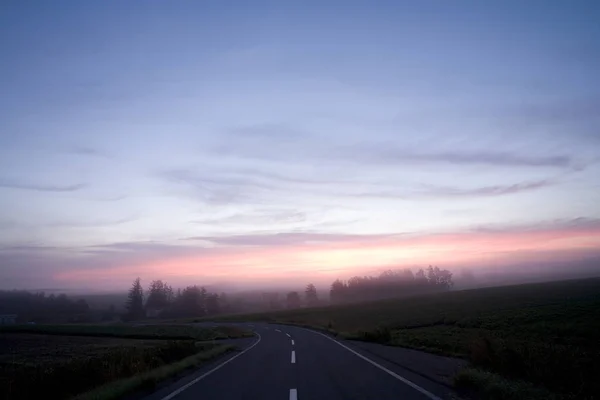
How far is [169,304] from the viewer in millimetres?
153625

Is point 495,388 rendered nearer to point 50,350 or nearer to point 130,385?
point 130,385

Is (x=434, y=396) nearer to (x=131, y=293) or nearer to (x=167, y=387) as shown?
(x=167, y=387)

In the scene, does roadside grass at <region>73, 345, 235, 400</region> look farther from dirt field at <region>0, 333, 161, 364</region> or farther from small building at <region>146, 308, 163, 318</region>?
small building at <region>146, 308, 163, 318</region>

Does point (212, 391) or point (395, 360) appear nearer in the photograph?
point (212, 391)

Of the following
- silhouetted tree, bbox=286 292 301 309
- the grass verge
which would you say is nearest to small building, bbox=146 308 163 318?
silhouetted tree, bbox=286 292 301 309

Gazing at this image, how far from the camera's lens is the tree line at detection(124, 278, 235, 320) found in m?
135

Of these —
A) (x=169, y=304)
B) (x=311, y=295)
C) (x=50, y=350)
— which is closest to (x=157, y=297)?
(x=169, y=304)

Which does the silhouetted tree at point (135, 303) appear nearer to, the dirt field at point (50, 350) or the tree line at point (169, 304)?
the tree line at point (169, 304)

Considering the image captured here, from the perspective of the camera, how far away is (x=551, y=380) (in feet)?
32.8

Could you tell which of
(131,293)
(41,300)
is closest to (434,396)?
(131,293)

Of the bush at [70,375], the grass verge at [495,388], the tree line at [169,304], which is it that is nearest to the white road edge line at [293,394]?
the grass verge at [495,388]

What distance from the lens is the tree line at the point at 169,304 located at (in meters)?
135

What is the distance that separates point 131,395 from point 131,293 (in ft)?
447

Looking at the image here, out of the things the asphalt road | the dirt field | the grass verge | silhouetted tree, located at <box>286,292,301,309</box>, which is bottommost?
silhouetted tree, located at <box>286,292,301,309</box>
